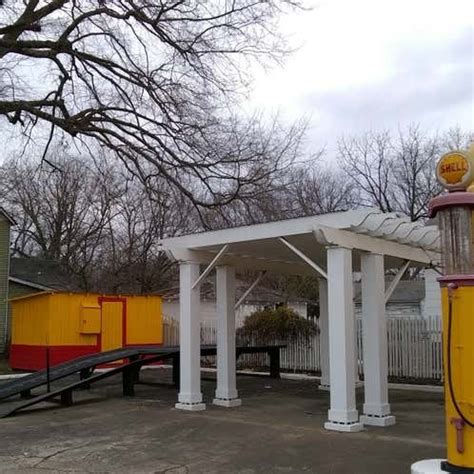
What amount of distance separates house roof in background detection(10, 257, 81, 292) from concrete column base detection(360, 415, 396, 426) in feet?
71.2

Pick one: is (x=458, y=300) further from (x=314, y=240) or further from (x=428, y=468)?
(x=314, y=240)

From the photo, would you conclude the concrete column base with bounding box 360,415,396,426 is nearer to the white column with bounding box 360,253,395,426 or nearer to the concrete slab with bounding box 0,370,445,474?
the white column with bounding box 360,253,395,426

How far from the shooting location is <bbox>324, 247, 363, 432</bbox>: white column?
9141 mm

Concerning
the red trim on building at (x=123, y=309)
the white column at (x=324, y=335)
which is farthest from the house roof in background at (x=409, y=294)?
the white column at (x=324, y=335)

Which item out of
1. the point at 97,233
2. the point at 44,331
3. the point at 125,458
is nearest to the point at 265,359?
the point at 44,331

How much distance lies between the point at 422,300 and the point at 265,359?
13.8 meters

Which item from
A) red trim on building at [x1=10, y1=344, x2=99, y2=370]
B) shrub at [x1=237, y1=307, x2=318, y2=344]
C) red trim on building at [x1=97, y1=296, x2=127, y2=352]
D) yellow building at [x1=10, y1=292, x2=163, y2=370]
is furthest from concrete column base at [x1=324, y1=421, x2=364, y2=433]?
red trim on building at [x1=97, y1=296, x2=127, y2=352]

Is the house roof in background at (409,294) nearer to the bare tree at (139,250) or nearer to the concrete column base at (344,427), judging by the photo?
the bare tree at (139,250)

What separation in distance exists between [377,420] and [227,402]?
10.3ft

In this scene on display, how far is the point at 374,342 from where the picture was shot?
1017 cm

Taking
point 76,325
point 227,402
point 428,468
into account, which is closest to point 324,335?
point 227,402

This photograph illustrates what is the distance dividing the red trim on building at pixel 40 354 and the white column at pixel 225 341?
9.04m

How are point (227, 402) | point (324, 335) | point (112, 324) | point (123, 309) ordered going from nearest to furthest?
point (227, 402), point (324, 335), point (112, 324), point (123, 309)

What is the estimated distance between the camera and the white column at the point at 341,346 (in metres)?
9.14
